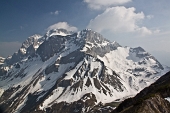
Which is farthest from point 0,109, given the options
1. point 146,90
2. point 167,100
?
point 146,90

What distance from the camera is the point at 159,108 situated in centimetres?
12106

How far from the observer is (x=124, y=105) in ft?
520

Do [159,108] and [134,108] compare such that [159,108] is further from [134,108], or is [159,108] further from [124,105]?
[124,105]

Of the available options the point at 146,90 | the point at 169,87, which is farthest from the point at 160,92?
the point at 146,90

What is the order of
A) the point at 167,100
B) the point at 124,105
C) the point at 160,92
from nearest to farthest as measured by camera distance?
1. the point at 167,100
2. the point at 160,92
3. the point at 124,105

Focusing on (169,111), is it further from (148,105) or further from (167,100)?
(148,105)

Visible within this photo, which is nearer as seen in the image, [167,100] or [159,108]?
[159,108]

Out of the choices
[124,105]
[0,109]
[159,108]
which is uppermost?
[124,105]

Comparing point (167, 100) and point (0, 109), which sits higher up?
point (167, 100)

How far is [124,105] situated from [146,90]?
104 ft

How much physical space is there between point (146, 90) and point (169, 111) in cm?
5637

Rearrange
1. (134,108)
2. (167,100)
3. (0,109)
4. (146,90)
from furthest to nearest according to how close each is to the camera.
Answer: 1. (146,90)
2. (167,100)
3. (134,108)
4. (0,109)

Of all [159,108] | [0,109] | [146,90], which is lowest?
[0,109]

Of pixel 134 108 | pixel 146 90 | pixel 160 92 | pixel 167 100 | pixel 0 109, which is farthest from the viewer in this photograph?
pixel 146 90
